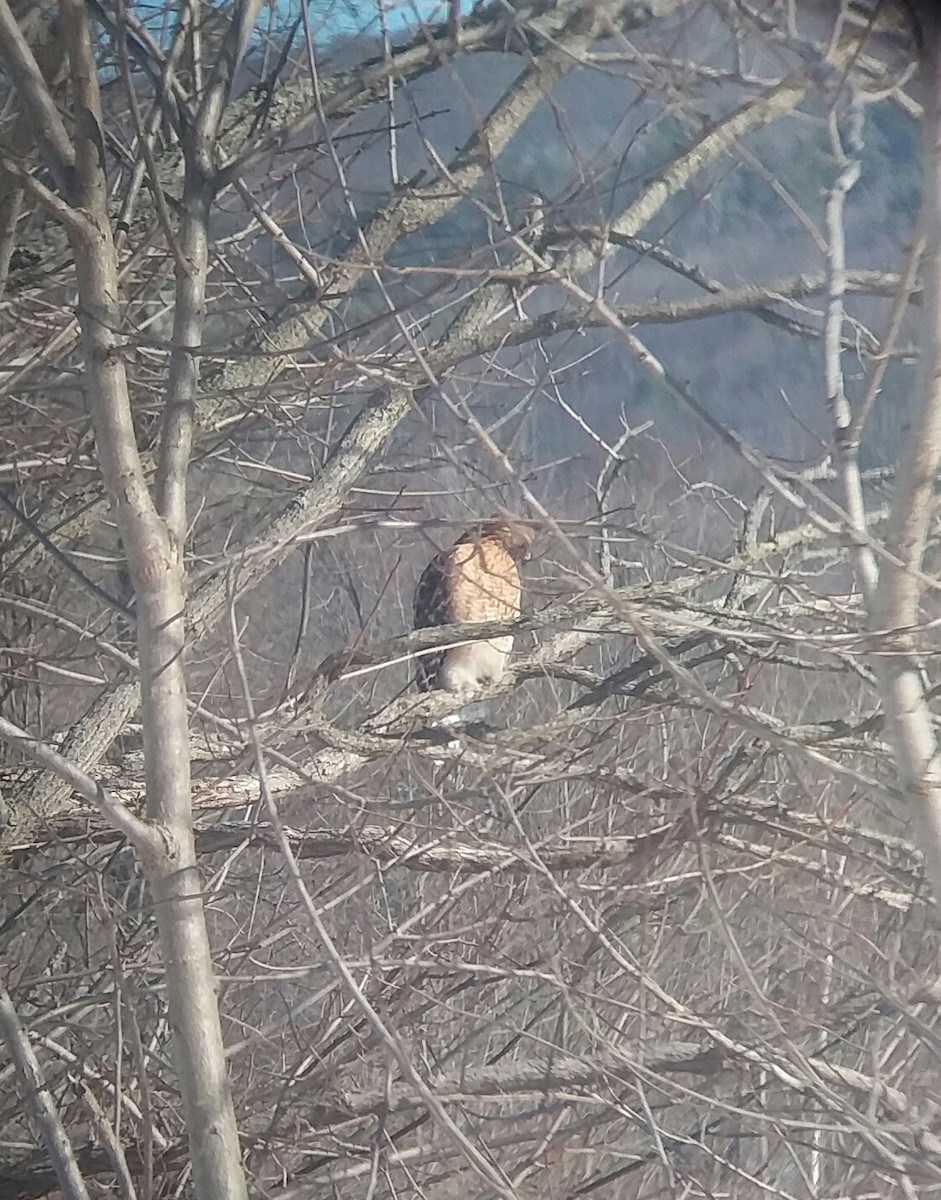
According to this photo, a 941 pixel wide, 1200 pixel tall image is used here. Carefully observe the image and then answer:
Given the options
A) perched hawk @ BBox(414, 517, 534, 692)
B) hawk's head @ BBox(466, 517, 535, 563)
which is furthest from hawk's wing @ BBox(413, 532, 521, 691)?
hawk's head @ BBox(466, 517, 535, 563)

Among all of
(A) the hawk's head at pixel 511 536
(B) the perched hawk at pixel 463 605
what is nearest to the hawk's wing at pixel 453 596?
(B) the perched hawk at pixel 463 605

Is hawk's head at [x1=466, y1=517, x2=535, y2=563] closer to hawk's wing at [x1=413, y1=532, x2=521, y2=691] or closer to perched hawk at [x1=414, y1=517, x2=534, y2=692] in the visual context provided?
perched hawk at [x1=414, y1=517, x2=534, y2=692]

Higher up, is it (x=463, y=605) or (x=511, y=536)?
(x=511, y=536)

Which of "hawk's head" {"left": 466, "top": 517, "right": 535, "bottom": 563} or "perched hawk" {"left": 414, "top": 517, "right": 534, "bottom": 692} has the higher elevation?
"hawk's head" {"left": 466, "top": 517, "right": 535, "bottom": 563}

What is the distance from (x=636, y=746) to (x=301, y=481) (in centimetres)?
115

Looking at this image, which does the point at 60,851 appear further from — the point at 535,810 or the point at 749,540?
the point at 749,540

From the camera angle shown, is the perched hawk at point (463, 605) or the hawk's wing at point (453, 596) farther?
the hawk's wing at point (453, 596)

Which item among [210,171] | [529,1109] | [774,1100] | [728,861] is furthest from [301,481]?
[774,1100]

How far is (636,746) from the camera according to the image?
328 centimetres

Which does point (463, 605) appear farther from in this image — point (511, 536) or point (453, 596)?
point (511, 536)

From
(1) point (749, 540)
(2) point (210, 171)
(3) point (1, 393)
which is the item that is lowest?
(1) point (749, 540)

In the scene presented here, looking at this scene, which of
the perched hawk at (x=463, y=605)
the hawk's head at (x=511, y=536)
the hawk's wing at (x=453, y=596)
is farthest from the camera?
the hawk's wing at (x=453, y=596)

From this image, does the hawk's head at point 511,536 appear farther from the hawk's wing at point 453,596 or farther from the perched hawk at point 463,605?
the hawk's wing at point 453,596

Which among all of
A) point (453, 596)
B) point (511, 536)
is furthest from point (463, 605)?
point (511, 536)
